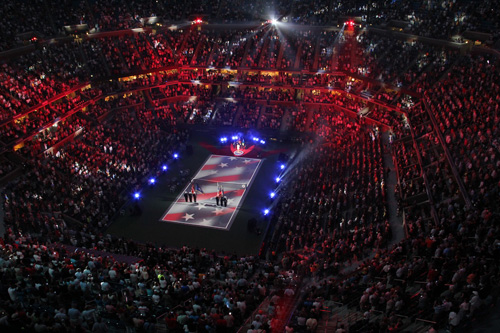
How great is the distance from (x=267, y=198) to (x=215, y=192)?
4992 mm

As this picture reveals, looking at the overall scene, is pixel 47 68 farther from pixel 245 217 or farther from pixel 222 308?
pixel 222 308

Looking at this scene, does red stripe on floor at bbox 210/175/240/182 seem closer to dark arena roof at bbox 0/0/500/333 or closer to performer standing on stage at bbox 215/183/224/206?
dark arena roof at bbox 0/0/500/333

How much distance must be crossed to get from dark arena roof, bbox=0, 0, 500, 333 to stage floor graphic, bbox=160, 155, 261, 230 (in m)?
0.19

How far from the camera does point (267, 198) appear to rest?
36.4 meters

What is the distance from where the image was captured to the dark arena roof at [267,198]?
17.0 m

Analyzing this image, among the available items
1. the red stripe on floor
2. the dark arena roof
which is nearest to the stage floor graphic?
the red stripe on floor

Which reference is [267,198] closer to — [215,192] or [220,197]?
[220,197]

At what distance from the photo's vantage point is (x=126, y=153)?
4066 centimetres

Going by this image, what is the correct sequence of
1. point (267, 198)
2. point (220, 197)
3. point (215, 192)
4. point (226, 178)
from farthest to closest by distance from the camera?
point (226, 178)
point (215, 192)
point (267, 198)
point (220, 197)

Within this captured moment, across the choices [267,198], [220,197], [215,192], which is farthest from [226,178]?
[267,198]

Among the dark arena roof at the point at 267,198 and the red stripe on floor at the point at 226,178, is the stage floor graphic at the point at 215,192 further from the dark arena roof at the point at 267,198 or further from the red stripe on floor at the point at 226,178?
the dark arena roof at the point at 267,198

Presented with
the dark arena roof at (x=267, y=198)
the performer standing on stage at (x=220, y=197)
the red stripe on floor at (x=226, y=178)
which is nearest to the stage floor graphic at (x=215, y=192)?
the red stripe on floor at (x=226, y=178)

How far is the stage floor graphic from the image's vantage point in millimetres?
34062

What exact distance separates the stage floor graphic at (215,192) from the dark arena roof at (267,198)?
188 mm
